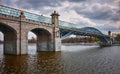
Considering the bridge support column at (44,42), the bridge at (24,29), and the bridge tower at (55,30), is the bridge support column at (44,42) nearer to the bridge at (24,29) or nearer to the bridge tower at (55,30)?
the bridge at (24,29)

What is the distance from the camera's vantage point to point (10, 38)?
4291 cm

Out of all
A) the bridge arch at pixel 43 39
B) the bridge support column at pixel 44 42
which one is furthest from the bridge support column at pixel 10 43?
the bridge support column at pixel 44 42

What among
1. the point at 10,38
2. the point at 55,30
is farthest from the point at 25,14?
the point at 55,30

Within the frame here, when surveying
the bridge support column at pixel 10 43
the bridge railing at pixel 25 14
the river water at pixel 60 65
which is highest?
the bridge railing at pixel 25 14

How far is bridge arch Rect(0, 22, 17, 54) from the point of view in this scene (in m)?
41.3

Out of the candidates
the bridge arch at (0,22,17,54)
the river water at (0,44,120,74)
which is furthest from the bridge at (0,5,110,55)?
the river water at (0,44,120,74)

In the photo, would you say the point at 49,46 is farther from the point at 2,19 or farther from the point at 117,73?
the point at 117,73

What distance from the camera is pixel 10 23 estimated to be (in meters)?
39.5

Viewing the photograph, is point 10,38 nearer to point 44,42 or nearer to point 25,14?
point 25,14

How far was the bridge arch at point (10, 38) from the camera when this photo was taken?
41.3 meters

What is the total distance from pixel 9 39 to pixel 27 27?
583 cm

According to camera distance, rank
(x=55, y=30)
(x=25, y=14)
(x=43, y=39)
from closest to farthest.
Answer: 1. (x=25, y=14)
2. (x=55, y=30)
3. (x=43, y=39)

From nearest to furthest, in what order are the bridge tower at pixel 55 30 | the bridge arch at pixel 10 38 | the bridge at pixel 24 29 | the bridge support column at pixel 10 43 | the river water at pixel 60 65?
1. the river water at pixel 60 65
2. the bridge at pixel 24 29
3. the bridge arch at pixel 10 38
4. the bridge support column at pixel 10 43
5. the bridge tower at pixel 55 30

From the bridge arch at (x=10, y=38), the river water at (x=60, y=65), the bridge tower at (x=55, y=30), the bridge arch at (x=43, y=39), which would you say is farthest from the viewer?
the bridge tower at (x=55, y=30)
